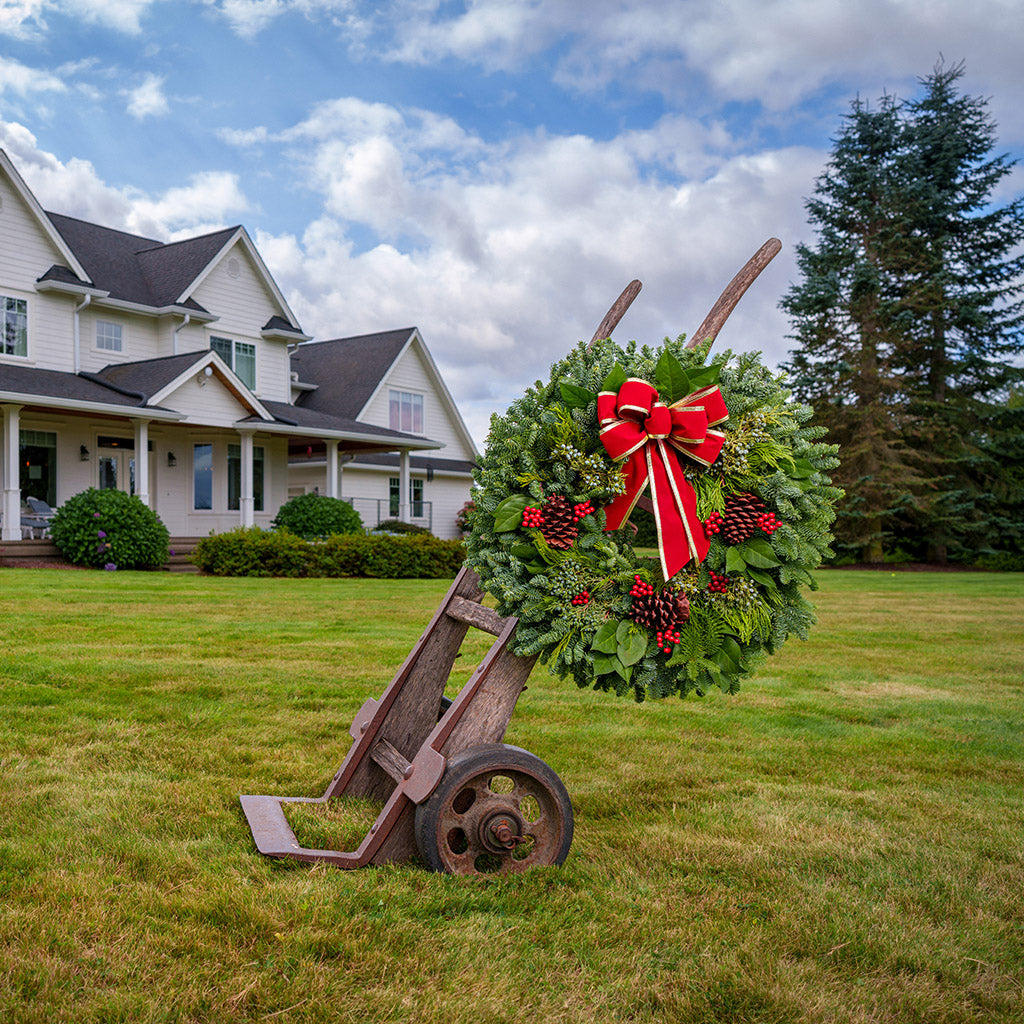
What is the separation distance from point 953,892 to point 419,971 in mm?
1909

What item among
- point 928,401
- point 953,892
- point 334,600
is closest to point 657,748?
point 953,892

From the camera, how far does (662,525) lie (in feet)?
9.86

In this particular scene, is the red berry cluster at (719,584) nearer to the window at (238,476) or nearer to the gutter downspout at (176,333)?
the gutter downspout at (176,333)

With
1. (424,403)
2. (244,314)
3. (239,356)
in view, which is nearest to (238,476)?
(239,356)

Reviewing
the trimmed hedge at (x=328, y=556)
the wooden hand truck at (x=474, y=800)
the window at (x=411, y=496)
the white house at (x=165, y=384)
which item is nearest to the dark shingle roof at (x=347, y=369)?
the white house at (x=165, y=384)

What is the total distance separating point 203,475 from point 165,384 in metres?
4.42

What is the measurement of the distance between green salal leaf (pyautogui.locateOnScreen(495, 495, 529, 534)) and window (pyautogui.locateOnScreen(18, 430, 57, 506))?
2088 centimetres

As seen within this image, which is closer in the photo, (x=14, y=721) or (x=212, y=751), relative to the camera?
(x=212, y=751)

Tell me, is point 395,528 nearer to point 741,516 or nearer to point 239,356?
point 239,356

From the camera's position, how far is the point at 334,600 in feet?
42.6

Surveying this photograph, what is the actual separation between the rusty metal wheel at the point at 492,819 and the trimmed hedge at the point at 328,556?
14770mm

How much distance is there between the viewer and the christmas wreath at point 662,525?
118 inches

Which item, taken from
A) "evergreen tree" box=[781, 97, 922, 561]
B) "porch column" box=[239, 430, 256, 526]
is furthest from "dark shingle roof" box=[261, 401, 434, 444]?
"evergreen tree" box=[781, 97, 922, 561]

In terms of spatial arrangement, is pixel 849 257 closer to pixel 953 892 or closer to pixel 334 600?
pixel 334 600
